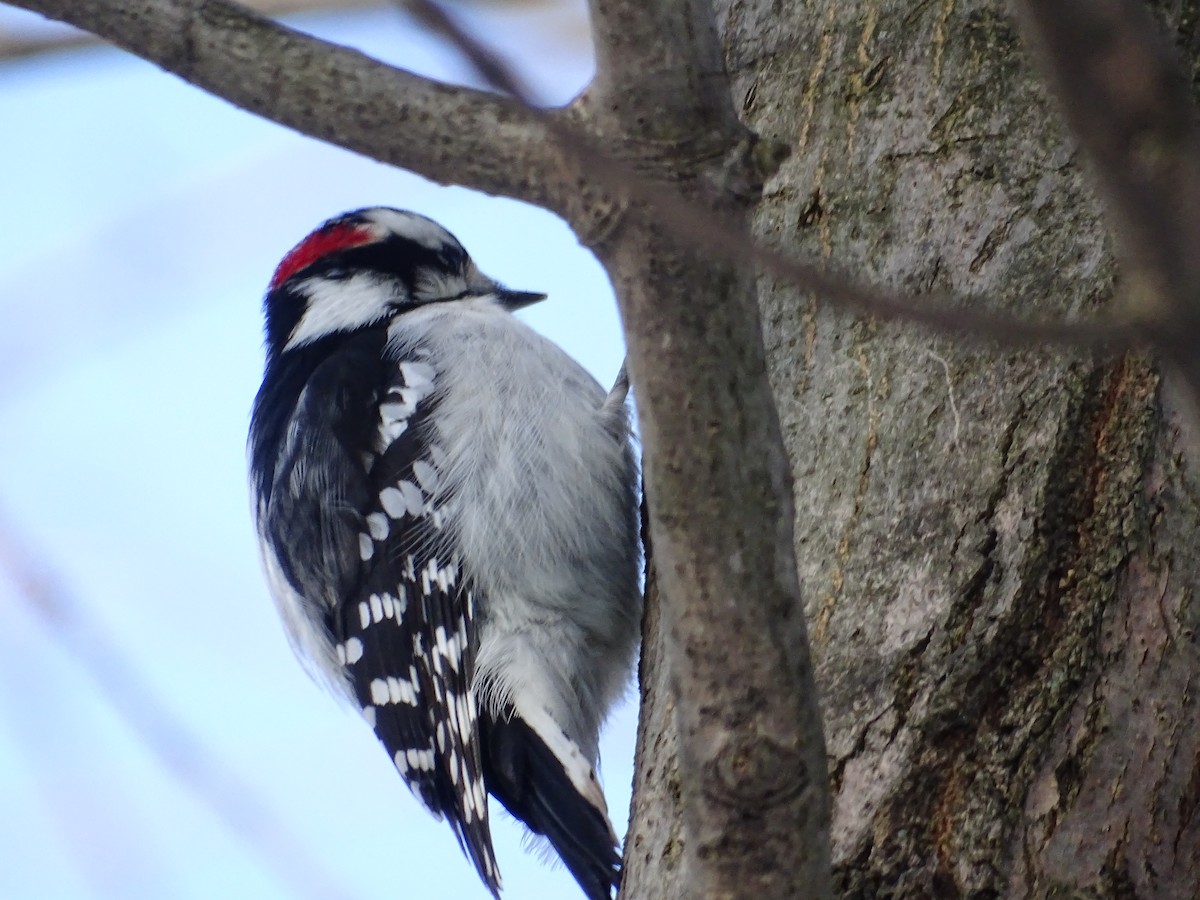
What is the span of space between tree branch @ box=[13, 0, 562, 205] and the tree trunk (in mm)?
707

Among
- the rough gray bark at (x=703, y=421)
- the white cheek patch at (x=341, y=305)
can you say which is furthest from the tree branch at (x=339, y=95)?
the white cheek patch at (x=341, y=305)

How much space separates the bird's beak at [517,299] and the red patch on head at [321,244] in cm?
39

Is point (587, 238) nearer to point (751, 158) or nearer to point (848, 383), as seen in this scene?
point (751, 158)

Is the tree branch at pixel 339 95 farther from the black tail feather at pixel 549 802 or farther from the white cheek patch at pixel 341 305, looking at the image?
the white cheek patch at pixel 341 305

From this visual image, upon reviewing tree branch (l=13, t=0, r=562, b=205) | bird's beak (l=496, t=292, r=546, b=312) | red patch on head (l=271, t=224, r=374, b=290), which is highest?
red patch on head (l=271, t=224, r=374, b=290)

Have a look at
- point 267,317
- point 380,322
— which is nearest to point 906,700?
point 380,322

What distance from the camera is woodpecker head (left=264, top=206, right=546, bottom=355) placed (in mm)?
3338

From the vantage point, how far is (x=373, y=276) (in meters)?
3.40

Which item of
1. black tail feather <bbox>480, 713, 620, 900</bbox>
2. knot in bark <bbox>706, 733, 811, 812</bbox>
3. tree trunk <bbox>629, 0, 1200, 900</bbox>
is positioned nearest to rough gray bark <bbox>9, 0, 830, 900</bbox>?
knot in bark <bbox>706, 733, 811, 812</bbox>

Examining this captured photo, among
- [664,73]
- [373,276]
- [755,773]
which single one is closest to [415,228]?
[373,276]

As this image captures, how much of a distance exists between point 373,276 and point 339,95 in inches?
79.8

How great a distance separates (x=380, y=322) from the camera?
3.23 meters

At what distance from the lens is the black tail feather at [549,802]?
234cm

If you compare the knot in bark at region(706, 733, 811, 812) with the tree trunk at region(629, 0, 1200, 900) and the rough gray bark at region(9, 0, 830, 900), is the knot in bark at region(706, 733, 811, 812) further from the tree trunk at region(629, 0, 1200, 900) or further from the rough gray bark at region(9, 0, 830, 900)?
the tree trunk at region(629, 0, 1200, 900)
